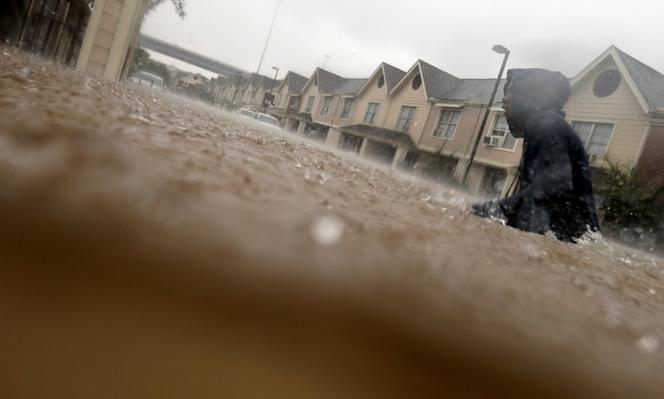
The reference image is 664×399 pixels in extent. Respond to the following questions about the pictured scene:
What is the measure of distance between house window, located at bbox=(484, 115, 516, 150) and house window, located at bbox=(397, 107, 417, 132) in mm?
3808

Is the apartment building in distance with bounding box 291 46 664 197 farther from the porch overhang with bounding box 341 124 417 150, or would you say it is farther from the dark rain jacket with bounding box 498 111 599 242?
the dark rain jacket with bounding box 498 111 599 242

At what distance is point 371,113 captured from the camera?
20297 mm

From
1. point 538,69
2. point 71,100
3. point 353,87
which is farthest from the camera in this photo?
point 353,87

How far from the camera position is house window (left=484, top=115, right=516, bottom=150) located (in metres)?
15.1

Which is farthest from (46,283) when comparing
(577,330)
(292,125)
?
(292,125)

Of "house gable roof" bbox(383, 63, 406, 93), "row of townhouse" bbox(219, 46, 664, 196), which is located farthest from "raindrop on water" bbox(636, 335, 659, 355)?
"house gable roof" bbox(383, 63, 406, 93)

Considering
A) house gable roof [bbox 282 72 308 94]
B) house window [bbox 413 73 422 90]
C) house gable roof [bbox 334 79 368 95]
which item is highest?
house window [bbox 413 73 422 90]

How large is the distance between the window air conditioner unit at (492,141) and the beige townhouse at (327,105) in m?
6.96

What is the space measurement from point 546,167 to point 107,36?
646 centimetres

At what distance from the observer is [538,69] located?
2.43 meters

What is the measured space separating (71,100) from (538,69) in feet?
8.69

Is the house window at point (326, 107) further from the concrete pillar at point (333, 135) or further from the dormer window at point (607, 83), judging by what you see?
the dormer window at point (607, 83)

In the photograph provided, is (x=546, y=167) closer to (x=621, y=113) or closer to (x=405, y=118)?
(x=621, y=113)

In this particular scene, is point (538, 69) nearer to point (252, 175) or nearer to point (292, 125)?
point (252, 175)
